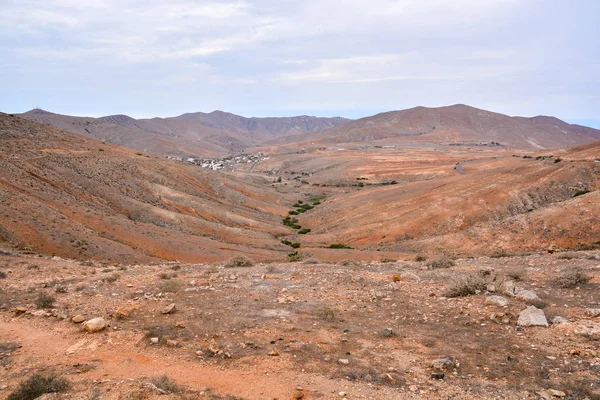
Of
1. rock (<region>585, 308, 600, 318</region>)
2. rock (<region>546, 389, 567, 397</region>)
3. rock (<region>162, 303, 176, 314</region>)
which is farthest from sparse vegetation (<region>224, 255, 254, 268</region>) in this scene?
rock (<region>546, 389, 567, 397</region>)

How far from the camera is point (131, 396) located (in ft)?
20.7

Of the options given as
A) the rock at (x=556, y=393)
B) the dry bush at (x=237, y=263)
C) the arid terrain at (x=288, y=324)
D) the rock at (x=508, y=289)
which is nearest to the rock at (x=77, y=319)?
the arid terrain at (x=288, y=324)

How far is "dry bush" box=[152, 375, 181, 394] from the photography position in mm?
6730

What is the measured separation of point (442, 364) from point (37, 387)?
731 cm

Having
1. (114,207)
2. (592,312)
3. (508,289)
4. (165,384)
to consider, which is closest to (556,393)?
(592,312)

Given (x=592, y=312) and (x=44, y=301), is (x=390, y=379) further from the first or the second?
(x=44, y=301)

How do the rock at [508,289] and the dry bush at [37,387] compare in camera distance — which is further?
the rock at [508,289]

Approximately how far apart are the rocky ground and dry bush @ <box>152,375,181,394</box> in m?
0.03

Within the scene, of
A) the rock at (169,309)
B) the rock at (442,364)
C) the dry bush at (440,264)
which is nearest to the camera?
the rock at (442,364)

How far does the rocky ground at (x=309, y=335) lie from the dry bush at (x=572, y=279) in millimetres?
54

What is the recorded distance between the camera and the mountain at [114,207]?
83.2 ft

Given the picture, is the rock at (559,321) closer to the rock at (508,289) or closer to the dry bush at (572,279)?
the rock at (508,289)

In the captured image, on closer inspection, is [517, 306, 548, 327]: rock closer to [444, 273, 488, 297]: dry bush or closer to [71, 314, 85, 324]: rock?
[444, 273, 488, 297]: dry bush

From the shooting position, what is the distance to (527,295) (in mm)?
10469
